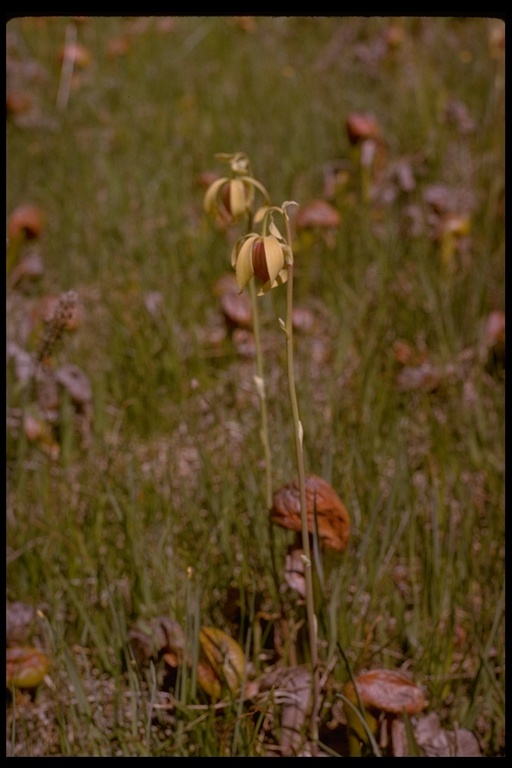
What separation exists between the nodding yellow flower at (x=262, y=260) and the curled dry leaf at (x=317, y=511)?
433 mm

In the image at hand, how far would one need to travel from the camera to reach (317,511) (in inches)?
57.9

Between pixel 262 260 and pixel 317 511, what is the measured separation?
534 mm

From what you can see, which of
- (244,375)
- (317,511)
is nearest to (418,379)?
(244,375)

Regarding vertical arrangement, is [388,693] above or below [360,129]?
below

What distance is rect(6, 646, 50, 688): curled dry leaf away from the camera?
1.64 metres

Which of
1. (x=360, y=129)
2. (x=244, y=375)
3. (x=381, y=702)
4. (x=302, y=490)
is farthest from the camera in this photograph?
(x=360, y=129)

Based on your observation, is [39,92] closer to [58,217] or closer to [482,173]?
[58,217]

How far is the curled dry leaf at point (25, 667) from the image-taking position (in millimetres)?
1640

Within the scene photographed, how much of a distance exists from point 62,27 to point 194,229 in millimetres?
2312

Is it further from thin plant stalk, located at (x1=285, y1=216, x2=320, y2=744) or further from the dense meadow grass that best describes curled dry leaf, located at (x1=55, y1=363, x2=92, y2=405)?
thin plant stalk, located at (x1=285, y1=216, x2=320, y2=744)

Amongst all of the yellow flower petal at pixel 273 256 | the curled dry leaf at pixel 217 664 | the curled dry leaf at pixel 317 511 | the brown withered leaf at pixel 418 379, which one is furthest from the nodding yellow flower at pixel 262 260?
the brown withered leaf at pixel 418 379

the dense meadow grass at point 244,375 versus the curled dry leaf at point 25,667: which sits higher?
the dense meadow grass at point 244,375

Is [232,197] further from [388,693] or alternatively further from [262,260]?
[388,693]

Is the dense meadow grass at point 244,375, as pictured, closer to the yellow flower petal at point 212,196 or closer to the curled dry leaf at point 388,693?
the curled dry leaf at point 388,693
